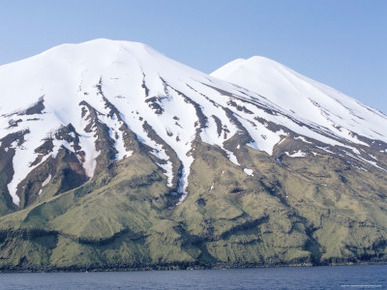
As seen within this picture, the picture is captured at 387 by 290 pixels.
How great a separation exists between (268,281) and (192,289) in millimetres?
29606

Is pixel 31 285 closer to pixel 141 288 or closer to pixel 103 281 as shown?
pixel 103 281

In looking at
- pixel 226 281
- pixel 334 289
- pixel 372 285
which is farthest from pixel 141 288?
pixel 372 285

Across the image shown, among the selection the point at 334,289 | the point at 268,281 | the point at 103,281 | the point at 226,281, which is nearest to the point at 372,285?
the point at 334,289

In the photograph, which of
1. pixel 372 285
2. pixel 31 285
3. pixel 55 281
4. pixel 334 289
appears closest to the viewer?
pixel 334 289

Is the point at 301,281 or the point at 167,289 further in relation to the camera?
the point at 301,281

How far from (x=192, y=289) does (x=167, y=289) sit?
19.0 feet

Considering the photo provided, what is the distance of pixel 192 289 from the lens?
429 feet

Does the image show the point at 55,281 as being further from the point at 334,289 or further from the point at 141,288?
the point at 334,289

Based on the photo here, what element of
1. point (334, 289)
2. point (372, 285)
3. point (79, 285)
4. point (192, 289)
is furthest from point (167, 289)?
point (372, 285)

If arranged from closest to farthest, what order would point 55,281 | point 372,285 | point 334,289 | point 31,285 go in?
point 334,289
point 372,285
point 31,285
point 55,281

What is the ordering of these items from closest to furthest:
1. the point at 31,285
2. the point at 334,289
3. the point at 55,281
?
1. the point at 334,289
2. the point at 31,285
3. the point at 55,281

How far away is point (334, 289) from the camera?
127750 mm

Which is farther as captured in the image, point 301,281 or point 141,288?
point 301,281

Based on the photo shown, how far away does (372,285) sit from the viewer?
5384 inches
